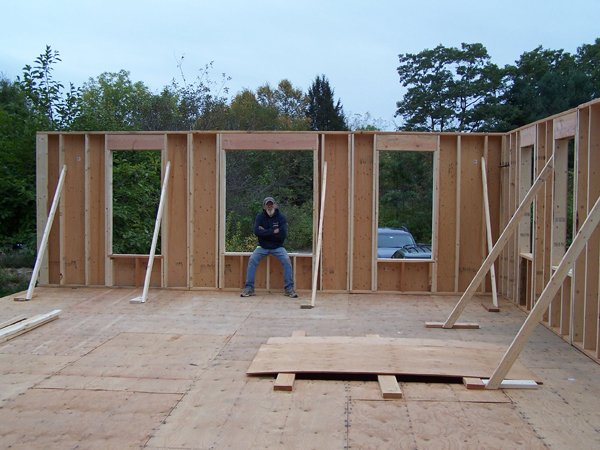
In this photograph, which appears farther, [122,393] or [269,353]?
[269,353]

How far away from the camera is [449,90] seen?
1136 inches

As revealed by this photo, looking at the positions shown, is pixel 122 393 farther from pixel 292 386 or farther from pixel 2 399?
pixel 292 386

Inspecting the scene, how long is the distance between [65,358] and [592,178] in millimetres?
5561

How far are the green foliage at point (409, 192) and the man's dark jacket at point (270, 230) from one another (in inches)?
479

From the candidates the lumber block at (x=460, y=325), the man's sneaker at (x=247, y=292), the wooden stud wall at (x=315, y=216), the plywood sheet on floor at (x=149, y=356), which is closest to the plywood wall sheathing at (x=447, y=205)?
the wooden stud wall at (x=315, y=216)

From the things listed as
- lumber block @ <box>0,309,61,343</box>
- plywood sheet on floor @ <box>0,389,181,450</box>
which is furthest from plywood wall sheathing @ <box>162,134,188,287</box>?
plywood sheet on floor @ <box>0,389,181,450</box>

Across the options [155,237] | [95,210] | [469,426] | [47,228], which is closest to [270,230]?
[155,237]

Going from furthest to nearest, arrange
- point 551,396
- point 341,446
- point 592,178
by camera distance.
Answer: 1. point 592,178
2. point 551,396
3. point 341,446

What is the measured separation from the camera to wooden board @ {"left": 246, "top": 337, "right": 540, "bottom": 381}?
18.3ft

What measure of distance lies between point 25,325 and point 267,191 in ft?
46.9

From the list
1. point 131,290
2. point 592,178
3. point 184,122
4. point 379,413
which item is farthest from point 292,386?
point 184,122

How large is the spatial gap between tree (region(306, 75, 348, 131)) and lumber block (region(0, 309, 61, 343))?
26230 millimetres

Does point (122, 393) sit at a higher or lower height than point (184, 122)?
lower

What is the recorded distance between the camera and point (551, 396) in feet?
16.9
